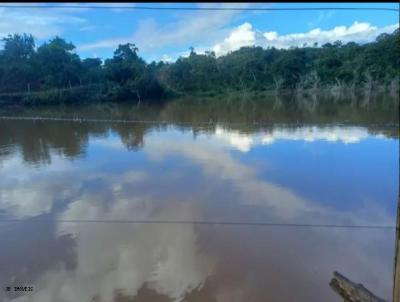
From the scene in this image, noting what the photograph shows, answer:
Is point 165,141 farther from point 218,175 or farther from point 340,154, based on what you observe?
point 340,154

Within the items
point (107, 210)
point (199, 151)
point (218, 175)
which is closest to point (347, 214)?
point (218, 175)

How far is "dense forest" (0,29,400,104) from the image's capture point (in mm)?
16969

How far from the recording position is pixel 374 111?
14.1 metres

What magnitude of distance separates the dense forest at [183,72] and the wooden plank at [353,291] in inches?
478

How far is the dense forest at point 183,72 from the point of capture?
55.7ft

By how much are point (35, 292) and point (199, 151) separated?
5.50m

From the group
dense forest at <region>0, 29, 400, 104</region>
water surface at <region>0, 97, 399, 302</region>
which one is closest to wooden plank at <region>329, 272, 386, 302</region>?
water surface at <region>0, 97, 399, 302</region>

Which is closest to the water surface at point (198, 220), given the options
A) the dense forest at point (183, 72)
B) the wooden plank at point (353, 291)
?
the wooden plank at point (353, 291)

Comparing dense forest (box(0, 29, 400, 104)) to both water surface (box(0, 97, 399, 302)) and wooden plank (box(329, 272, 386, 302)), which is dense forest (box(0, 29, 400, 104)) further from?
wooden plank (box(329, 272, 386, 302))

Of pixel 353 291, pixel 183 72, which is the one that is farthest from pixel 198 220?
pixel 183 72

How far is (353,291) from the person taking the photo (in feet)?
7.26

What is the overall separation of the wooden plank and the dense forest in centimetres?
1213

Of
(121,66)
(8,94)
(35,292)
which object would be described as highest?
(121,66)

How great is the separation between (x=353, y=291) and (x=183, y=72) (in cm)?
2421
